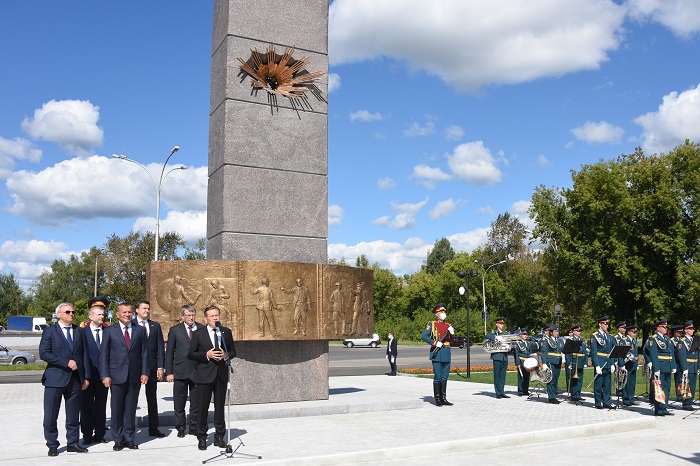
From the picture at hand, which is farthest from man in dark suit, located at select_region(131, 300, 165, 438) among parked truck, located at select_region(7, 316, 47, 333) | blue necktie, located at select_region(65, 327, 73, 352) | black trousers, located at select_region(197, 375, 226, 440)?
parked truck, located at select_region(7, 316, 47, 333)

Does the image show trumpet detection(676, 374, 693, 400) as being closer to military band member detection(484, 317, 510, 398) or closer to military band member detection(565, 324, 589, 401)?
military band member detection(565, 324, 589, 401)

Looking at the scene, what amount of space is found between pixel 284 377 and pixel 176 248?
4836 centimetres

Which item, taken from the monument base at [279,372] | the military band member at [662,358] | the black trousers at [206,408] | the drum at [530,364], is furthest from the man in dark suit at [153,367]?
the military band member at [662,358]

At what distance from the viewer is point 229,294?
40.7ft

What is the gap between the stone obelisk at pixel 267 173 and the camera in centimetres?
1323

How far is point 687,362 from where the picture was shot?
48.7 ft

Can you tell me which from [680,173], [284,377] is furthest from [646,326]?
[284,377]

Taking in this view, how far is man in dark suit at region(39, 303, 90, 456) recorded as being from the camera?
909 cm

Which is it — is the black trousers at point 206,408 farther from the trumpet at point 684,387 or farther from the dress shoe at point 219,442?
the trumpet at point 684,387

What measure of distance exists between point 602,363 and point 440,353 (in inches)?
141

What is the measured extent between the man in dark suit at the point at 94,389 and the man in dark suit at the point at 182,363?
1084 mm

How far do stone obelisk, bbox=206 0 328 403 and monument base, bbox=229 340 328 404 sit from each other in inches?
0.8

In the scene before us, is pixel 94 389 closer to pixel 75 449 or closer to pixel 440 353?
pixel 75 449

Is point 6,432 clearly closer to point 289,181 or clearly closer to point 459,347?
point 289,181
